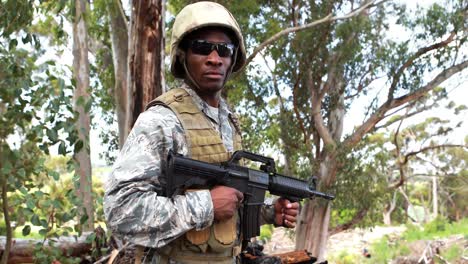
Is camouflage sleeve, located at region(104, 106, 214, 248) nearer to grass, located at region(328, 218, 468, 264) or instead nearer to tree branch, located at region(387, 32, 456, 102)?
tree branch, located at region(387, 32, 456, 102)

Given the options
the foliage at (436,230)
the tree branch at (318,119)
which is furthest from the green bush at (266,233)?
the tree branch at (318,119)

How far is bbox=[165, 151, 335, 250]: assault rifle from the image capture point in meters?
1.65

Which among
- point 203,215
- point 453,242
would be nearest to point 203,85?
point 203,215

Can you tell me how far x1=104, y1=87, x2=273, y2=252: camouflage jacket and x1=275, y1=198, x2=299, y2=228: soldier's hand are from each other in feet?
1.67

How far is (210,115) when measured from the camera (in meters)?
1.94

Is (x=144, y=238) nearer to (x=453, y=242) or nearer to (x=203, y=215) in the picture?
(x=203, y=215)

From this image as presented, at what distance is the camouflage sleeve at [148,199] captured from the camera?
157cm

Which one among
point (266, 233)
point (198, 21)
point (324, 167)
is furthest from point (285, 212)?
point (266, 233)

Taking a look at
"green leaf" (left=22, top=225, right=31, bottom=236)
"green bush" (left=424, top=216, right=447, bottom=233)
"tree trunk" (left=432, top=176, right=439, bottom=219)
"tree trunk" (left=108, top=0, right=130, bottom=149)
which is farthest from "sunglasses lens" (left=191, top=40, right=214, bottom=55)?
"tree trunk" (left=432, top=176, right=439, bottom=219)

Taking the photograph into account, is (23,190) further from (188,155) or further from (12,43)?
(188,155)

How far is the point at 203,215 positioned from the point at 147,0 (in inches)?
183

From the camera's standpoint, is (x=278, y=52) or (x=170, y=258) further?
(x=278, y=52)

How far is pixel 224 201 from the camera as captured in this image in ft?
5.55

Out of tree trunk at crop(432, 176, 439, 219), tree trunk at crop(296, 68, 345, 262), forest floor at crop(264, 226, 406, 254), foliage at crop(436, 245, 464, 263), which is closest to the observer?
tree trunk at crop(296, 68, 345, 262)
